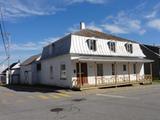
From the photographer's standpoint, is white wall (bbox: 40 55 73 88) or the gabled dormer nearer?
white wall (bbox: 40 55 73 88)

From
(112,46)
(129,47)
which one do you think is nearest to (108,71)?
(112,46)

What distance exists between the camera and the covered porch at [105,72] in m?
23.9

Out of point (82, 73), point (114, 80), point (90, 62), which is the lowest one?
point (114, 80)

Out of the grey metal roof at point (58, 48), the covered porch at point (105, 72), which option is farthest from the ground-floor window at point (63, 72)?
the covered porch at point (105, 72)

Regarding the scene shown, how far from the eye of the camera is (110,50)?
28.1m

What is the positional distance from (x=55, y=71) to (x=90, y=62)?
454cm

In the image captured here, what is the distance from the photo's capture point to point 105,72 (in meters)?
27.0

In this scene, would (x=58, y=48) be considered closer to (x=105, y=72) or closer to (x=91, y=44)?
(x=91, y=44)

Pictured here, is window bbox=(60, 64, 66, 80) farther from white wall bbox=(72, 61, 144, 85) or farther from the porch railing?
the porch railing

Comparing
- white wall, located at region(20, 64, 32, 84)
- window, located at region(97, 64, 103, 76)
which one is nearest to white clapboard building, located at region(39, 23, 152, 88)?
window, located at region(97, 64, 103, 76)

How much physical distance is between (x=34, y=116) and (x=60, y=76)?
15.8 m

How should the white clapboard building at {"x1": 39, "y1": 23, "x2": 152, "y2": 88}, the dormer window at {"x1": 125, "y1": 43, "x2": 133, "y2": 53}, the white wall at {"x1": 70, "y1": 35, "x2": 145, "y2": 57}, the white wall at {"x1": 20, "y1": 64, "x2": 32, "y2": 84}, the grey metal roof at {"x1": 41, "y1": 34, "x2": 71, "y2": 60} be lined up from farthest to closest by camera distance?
the white wall at {"x1": 20, "y1": 64, "x2": 32, "y2": 84}, the dormer window at {"x1": 125, "y1": 43, "x2": 133, "y2": 53}, the grey metal roof at {"x1": 41, "y1": 34, "x2": 71, "y2": 60}, the white wall at {"x1": 70, "y1": 35, "x2": 145, "y2": 57}, the white clapboard building at {"x1": 39, "y1": 23, "x2": 152, "y2": 88}

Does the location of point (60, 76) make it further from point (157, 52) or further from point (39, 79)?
point (157, 52)

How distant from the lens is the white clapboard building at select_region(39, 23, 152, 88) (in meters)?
24.4
